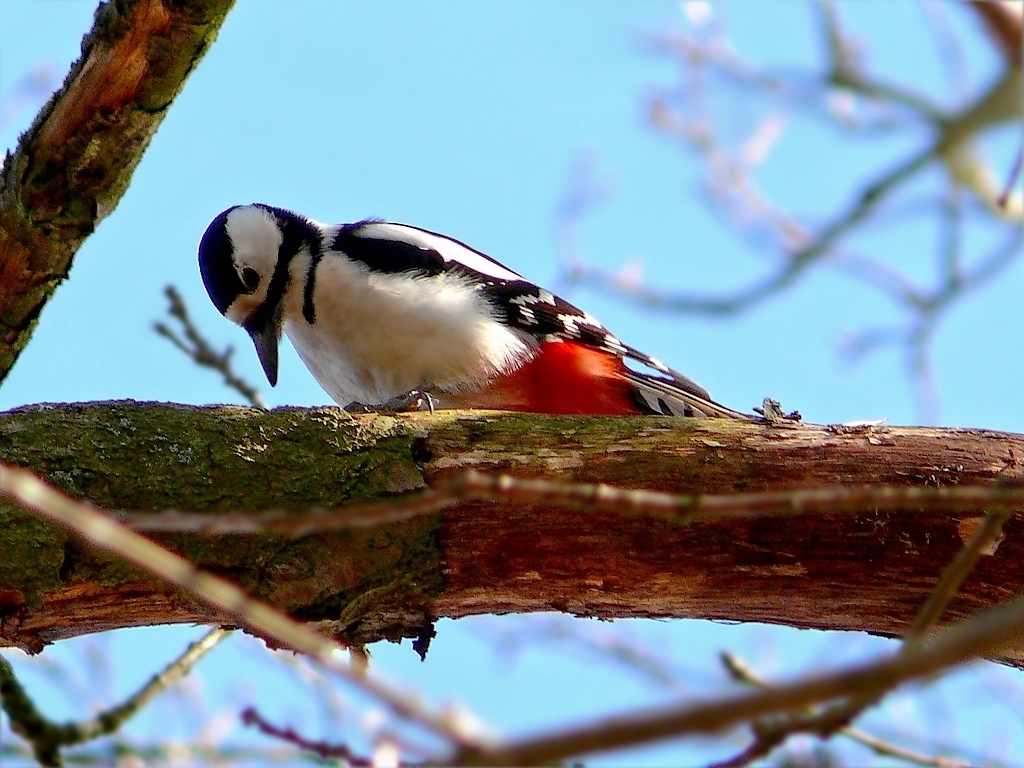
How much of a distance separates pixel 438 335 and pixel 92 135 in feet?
5.09

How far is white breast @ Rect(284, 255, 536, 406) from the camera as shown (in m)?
4.88

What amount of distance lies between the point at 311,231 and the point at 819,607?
3163mm

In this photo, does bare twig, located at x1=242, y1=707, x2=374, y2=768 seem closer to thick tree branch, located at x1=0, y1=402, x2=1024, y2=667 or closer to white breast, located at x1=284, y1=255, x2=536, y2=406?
thick tree branch, located at x1=0, y1=402, x2=1024, y2=667

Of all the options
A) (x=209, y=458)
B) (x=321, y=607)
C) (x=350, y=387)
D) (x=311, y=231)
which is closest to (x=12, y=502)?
(x=209, y=458)

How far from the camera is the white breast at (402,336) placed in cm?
488

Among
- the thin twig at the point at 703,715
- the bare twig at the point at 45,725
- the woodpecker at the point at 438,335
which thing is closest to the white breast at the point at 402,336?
the woodpecker at the point at 438,335

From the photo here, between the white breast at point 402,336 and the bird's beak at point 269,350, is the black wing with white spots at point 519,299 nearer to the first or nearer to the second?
the white breast at point 402,336

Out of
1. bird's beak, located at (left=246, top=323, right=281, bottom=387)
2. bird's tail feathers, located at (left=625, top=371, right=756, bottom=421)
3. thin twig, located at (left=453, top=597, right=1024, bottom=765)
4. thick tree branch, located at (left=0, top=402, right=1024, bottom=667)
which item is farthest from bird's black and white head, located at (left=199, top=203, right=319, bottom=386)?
thin twig, located at (left=453, top=597, right=1024, bottom=765)

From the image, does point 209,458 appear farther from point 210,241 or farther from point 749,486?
point 210,241

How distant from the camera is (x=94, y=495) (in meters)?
3.48

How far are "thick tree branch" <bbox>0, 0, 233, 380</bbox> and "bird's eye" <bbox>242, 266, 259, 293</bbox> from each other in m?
1.39

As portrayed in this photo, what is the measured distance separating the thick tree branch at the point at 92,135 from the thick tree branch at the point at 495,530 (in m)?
0.64

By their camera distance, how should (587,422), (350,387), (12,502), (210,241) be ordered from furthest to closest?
(210,241), (350,387), (587,422), (12,502)

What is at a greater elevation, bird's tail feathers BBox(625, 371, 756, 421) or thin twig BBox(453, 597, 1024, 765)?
bird's tail feathers BBox(625, 371, 756, 421)
